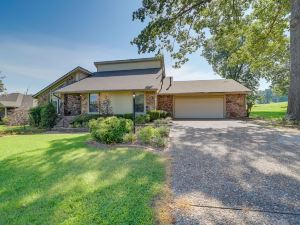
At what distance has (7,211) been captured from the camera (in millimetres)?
3615

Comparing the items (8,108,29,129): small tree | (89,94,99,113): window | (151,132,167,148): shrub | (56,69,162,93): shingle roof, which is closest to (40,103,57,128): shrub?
(56,69,162,93): shingle roof

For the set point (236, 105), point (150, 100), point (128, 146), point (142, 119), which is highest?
point (150, 100)

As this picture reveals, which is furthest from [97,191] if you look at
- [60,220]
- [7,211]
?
[7,211]

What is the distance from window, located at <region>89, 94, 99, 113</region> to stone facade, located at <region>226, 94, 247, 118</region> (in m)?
12.0

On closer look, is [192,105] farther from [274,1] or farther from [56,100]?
[56,100]

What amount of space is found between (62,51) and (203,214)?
1959 cm

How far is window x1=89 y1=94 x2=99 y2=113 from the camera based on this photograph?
60.3ft

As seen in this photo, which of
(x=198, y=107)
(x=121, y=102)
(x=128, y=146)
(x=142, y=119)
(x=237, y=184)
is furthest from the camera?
(x=198, y=107)

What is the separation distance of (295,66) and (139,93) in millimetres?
11219

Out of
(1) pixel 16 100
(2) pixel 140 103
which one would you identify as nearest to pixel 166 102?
(2) pixel 140 103

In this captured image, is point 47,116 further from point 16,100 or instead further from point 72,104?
point 16,100

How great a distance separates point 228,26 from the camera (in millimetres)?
17234

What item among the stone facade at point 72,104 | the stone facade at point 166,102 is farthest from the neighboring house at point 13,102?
the stone facade at point 166,102

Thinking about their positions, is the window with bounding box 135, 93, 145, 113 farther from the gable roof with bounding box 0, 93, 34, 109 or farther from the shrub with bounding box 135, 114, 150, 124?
the gable roof with bounding box 0, 93, 34, 109
